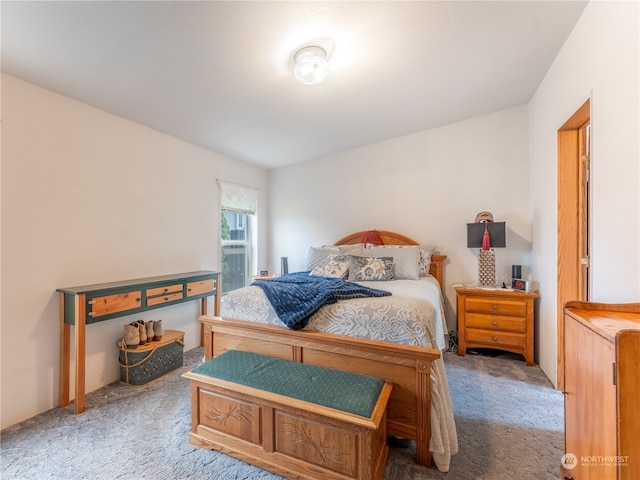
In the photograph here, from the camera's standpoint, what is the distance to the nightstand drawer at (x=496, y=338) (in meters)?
2.71

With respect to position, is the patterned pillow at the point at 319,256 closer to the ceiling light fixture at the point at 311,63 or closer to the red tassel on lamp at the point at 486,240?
the red tassel on lamp at the point at 486,240

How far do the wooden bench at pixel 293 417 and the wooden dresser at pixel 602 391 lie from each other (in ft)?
2.51

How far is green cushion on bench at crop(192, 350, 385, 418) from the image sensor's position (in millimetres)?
1312

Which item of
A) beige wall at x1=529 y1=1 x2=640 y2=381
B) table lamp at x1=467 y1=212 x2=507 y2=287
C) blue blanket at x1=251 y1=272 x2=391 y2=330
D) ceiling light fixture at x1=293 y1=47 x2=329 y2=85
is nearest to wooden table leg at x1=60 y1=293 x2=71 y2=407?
blue blanket at x1=251 y1=272 x2=391 y2=330

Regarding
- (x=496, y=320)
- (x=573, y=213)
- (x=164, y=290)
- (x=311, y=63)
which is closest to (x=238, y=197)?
(x=164, y=290)

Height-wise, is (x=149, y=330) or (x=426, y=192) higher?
(x=426, y=192)

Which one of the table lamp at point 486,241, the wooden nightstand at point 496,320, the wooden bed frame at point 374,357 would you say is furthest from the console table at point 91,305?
the table lamp at point 486,241

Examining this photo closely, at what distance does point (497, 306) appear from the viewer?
277 cm

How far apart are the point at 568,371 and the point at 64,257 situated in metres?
3.22

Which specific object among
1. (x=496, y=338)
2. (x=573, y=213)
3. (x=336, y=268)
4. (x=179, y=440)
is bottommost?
(x=179, y=440)

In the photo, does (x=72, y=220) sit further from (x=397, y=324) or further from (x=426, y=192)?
(x=426, y=192)

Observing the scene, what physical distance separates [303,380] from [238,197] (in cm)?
289

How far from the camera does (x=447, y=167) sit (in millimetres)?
3416

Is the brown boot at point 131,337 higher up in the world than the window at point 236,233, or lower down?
lower down
